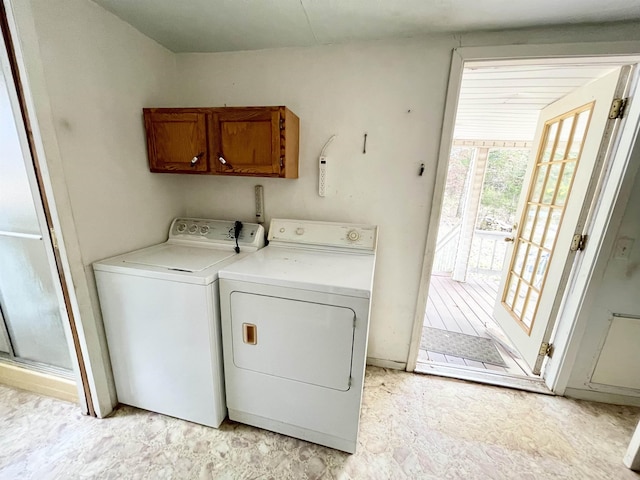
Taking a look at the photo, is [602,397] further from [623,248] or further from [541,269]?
[623,248]

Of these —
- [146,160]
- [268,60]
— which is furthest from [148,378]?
[268,60]

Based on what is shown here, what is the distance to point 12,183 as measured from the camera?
1290 millimetres

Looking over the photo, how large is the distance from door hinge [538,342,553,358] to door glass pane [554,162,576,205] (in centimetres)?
103

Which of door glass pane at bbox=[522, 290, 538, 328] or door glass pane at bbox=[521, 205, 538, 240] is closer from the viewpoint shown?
door glass pane at bbox=[522, 290, 538, 328]

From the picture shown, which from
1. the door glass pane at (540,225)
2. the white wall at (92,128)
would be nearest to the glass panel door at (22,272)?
the white wall at (92,128)

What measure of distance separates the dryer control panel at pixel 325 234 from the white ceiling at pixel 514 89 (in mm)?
1172

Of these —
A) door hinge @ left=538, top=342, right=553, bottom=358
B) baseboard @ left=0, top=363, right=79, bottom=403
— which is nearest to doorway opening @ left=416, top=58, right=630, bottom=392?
door hinge @ left=538, top=342, right=553, bottom=358

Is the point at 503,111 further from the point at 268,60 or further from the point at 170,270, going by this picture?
the point at 170,270

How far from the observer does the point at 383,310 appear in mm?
1825

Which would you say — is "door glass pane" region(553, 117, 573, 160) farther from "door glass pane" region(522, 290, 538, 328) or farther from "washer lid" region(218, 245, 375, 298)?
"washer lid" region(218, 245, 375, 298)

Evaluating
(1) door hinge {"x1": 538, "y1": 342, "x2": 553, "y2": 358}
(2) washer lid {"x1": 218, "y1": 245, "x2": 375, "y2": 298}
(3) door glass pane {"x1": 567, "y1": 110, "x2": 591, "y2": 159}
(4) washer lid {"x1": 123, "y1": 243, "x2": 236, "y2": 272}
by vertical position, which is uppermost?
(3) door glass pane {"x1": 567, "y1": 110, "x2": 591, "y2": 159}

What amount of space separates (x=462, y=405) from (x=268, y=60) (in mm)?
2605

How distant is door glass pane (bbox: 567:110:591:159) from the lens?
166 centimetres

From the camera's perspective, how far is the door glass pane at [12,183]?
1.19 metres
